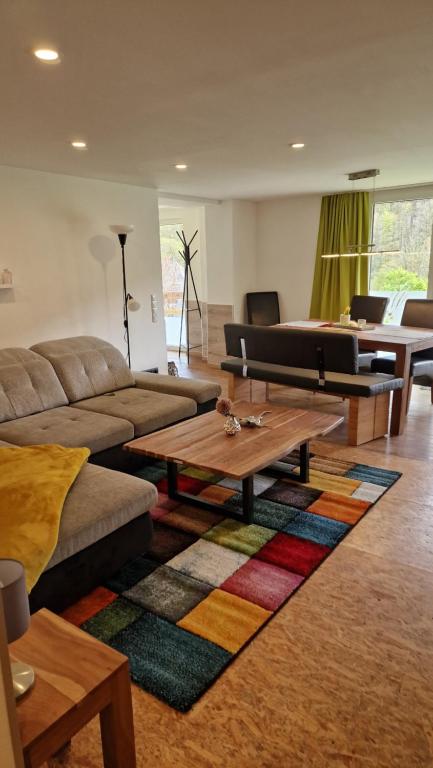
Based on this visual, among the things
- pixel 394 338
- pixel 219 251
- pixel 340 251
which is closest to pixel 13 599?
pixel 394 338

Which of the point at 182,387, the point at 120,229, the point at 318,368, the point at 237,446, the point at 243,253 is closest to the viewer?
the point at 237,446

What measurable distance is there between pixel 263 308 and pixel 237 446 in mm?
4665

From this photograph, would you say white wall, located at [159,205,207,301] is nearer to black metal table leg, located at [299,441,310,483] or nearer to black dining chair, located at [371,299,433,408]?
black dining chair, located at [371,299,433,408]

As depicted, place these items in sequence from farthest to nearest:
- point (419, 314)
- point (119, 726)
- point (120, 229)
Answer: point (419, 314) → point (120, 229) → point (119, 726)

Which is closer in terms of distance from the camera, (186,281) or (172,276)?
(186,281)

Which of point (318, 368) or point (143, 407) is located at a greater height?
point (318, 368)

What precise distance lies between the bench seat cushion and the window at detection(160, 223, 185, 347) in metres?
3.40

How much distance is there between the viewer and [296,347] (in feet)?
13.7

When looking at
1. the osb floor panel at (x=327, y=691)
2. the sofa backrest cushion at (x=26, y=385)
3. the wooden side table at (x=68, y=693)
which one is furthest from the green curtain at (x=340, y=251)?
the wooden side table at (x=68, y=693)

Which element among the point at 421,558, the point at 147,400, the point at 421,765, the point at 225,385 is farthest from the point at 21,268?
the point at 421,765

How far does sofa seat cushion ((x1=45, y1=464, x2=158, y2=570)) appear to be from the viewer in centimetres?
192

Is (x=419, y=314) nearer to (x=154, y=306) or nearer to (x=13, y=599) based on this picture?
(x=154, y=306)

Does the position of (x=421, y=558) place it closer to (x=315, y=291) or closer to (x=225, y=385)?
(x=225, y=385)

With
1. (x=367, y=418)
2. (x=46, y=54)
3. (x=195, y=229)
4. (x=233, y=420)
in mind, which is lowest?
(x=367, y=418)
